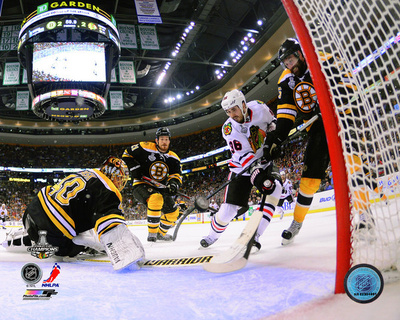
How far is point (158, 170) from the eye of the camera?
13.7ft

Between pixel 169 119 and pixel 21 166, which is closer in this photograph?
pixel 169 119

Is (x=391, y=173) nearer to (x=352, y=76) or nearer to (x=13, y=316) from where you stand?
(x=352, y=76)

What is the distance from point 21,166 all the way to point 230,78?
53.2 ft

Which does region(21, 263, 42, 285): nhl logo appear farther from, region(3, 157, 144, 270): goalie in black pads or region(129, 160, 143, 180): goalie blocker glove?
region(129, 160, 143, 180): goalie blocker glove

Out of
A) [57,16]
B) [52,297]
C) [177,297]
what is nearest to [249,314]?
[177,297]

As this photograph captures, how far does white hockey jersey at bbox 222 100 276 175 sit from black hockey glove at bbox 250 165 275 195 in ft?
0.74

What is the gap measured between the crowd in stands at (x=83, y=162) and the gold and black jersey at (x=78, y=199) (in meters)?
14.6

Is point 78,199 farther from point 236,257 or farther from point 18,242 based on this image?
point 18,242

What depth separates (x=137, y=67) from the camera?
594 inches

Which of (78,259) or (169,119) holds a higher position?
(169,119)

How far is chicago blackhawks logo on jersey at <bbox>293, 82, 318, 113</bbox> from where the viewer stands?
2.26 metres

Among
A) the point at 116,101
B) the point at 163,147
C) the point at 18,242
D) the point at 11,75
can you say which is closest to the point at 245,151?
the point at 163,147

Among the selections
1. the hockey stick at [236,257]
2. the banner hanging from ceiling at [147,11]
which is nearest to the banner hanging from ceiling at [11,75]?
the banner hanging from ceiling at [147,11]

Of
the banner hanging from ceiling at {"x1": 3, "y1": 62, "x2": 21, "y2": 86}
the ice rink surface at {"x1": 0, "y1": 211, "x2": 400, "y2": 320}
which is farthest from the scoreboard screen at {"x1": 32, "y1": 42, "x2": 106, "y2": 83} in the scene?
the ice rink surface at {"x1": 0, "y1": 211, "x2": 400, "y2": 320}
